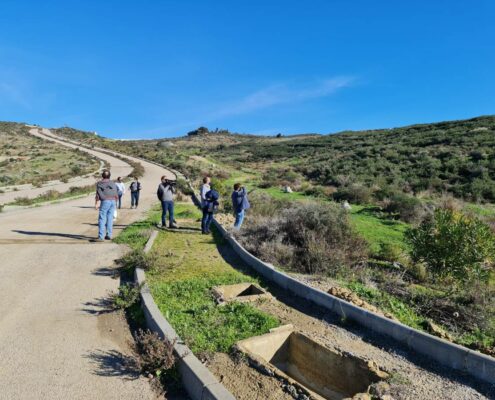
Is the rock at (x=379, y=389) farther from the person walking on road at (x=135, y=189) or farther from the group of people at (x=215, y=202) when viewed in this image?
the person walking on road at (x=135, y=189)

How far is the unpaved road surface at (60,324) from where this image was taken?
4379 millimetres

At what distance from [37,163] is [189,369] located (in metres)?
47.6

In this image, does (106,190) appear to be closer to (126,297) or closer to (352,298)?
(126,297)

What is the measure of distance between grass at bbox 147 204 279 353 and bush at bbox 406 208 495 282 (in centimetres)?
392

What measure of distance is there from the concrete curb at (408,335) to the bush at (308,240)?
59.2 inches

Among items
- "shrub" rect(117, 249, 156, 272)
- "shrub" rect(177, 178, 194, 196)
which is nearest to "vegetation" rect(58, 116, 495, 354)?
"shrub" rect(117, 249, 156, 272)

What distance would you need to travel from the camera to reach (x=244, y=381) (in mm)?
4438

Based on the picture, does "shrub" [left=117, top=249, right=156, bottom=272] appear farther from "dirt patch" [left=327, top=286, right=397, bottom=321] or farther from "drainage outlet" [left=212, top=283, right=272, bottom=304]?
"dirt patch" [left=327, top=286, right=397, bottom=321]

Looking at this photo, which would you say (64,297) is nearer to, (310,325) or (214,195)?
(310,325)

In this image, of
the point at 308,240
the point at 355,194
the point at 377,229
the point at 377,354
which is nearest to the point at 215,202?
the point at 308,240

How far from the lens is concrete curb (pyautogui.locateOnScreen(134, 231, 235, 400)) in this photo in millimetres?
3971

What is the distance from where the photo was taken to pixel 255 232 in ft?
36.5

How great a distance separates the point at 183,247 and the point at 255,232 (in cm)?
198

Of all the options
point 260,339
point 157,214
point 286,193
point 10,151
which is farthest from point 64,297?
point 10,151
